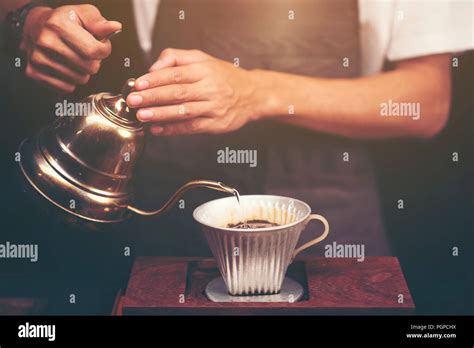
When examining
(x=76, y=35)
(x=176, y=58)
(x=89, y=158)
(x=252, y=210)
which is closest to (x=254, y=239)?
(x=252, y=210)

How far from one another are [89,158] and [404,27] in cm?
64

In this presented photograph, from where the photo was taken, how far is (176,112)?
111 centimetres

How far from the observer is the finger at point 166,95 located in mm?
1016

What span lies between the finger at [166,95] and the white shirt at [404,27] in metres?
0.18

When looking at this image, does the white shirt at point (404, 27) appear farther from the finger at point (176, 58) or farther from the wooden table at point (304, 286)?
the wooden table at point (304, 286)

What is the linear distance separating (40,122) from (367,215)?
2.14 feet

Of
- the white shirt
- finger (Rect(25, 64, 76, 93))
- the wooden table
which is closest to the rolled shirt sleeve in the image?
the white shirt

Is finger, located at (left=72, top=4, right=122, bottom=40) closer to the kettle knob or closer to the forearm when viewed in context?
the kettle knob

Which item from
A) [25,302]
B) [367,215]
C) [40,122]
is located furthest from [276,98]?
[25,302]

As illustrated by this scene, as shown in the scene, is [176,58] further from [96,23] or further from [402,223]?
[402,223]

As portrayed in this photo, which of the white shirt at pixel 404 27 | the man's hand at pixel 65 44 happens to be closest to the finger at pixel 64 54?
the man's hand at pixel 65 44

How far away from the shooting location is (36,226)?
4.13ft

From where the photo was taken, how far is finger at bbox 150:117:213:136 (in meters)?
1.14
